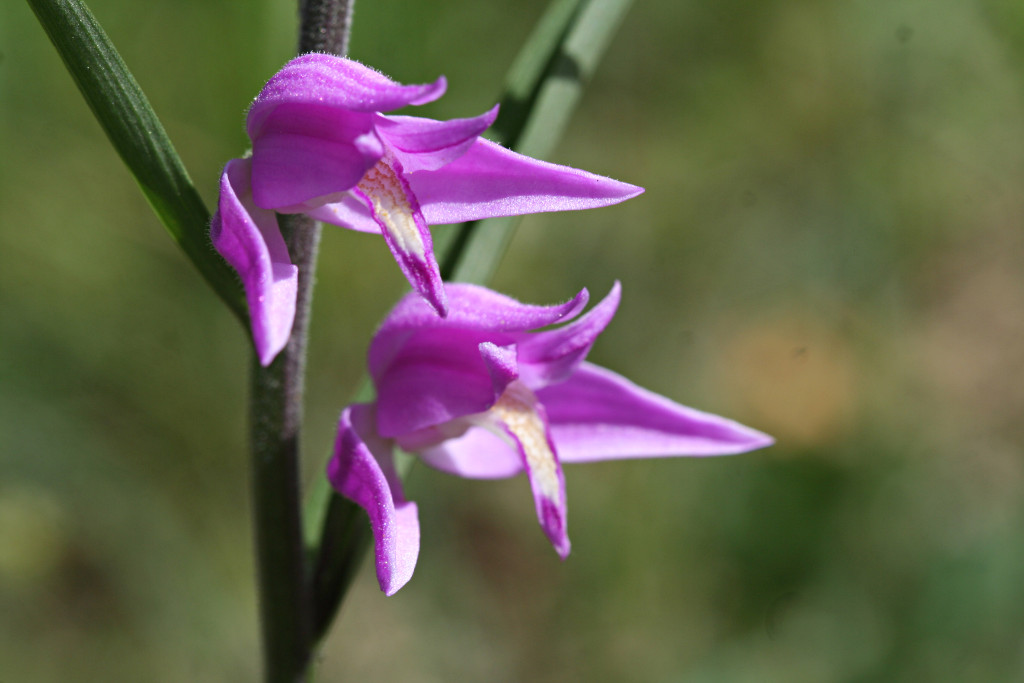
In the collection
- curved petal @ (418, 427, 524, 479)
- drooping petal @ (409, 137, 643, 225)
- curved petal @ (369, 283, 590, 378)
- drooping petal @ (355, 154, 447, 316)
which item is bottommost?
curved petal @ (418, 427, 524, 479)

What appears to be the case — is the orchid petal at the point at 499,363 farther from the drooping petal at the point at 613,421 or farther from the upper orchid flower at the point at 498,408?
the drooping petal at the point at 613,421

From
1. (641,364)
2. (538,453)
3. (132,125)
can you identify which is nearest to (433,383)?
(538,453)

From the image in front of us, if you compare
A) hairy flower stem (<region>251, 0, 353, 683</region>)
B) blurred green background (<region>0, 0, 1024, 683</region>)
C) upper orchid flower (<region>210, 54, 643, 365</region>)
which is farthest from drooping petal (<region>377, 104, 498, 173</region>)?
blurred green background (<region>0, 0, 1024, 683</region>)

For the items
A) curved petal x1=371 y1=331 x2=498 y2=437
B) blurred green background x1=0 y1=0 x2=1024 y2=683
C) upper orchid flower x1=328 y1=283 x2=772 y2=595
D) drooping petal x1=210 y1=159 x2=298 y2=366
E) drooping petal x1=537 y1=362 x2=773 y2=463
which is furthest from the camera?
blurred green background x1=0 y1=0 x2=1024 y2=683

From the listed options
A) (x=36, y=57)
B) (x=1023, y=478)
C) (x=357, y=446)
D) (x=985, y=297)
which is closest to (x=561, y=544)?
(x=357, y=446)

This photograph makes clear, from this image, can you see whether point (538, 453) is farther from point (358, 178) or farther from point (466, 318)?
point (358, 178)

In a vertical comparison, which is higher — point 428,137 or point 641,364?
point 428,137

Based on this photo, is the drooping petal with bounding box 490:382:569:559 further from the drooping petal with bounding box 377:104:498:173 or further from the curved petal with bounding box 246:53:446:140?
the curved petal with bounding box 246:53:446:140
